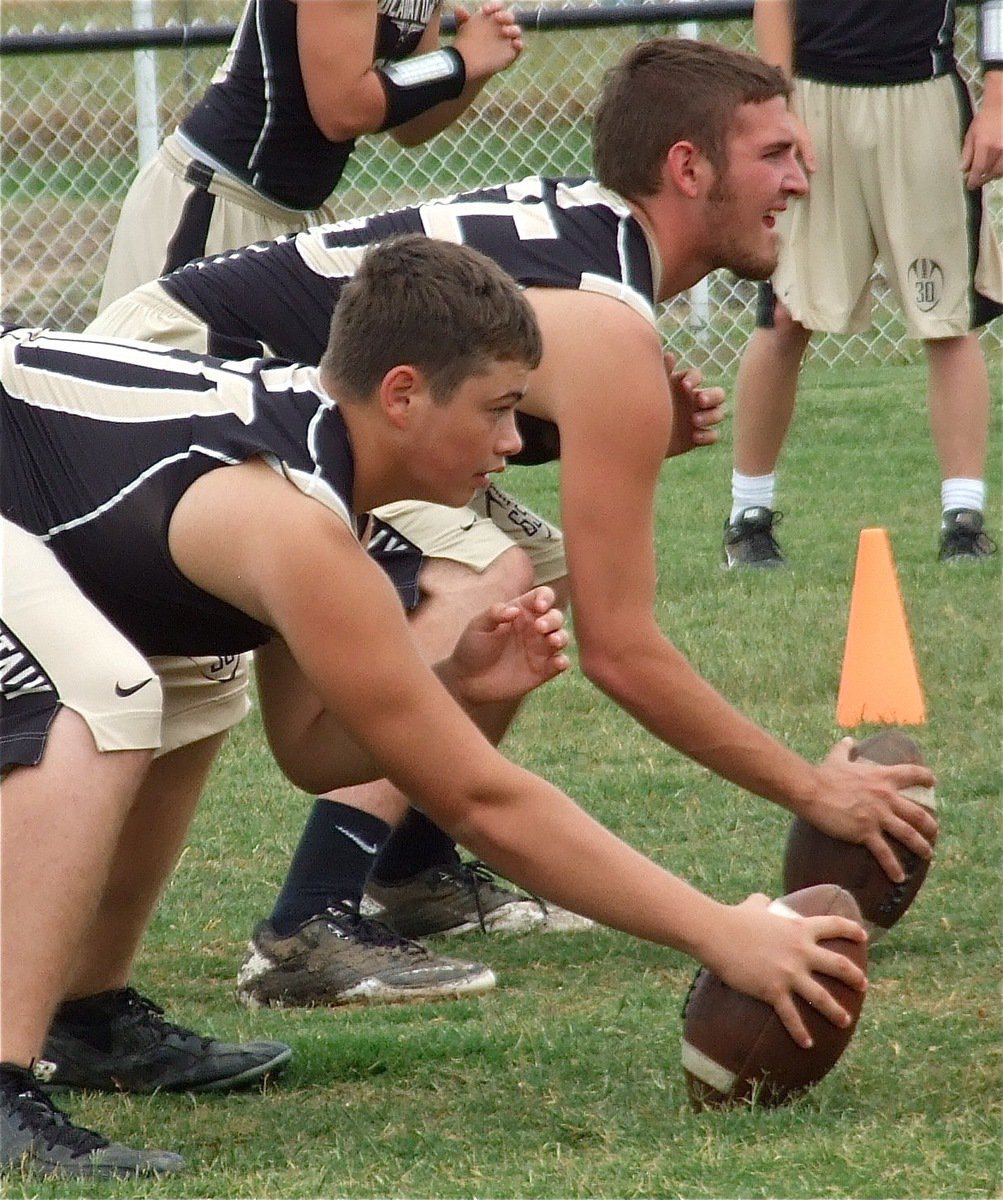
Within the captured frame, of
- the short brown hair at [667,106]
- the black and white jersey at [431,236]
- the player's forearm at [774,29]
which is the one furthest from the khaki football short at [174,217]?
the player's forearm at [774,29]

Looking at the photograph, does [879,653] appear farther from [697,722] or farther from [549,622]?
[549,622]

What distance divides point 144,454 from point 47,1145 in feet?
3.18

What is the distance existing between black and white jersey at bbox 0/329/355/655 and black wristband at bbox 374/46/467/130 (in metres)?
1.64

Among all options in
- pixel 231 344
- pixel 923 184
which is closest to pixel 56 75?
pixel 923 184

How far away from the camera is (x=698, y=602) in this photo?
21.3ft

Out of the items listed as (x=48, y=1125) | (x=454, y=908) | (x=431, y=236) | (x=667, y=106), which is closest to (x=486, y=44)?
(x=667, y=106)

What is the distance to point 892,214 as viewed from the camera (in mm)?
6809

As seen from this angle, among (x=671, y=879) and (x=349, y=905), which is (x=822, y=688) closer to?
(x=349, y=905)

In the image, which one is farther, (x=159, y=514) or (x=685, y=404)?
(x=685, y=404)

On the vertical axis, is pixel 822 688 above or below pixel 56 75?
below

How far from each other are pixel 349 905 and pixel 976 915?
3.98 ft

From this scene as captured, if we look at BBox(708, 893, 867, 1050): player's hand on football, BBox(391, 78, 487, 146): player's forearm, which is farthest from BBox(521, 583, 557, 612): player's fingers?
BBox(391, 78, 487, 146): player's forearm

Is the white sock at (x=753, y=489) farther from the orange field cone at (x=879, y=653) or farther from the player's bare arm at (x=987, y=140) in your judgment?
the orange field cone at (x=879, y=653)

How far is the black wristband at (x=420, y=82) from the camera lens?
15.1ft
